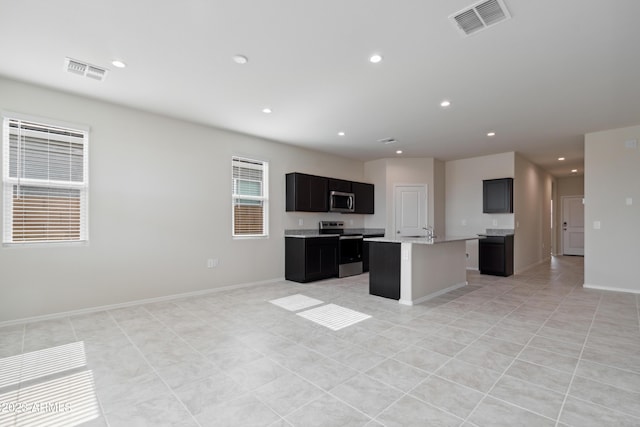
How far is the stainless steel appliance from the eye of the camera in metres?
6.52

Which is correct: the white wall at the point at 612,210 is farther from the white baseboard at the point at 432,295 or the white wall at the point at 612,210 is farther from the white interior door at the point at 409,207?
the white interior door at the point at 409,207

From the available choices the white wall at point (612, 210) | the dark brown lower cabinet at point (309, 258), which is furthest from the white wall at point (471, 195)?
the dark brown lower cabinet at point (309, 258)

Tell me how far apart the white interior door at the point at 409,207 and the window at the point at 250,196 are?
11.0 ft

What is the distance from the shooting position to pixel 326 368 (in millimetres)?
2490

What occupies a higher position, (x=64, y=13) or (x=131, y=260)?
(x=64, y=13)

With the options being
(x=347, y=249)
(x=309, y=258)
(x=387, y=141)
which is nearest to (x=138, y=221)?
(x=309, y=258)

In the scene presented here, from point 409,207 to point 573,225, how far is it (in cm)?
731

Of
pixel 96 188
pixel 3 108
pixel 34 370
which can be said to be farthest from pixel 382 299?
pixel 3 108

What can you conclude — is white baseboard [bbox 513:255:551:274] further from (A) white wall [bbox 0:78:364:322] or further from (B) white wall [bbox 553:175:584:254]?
(A) white wall [bbox 0:78:364:322]

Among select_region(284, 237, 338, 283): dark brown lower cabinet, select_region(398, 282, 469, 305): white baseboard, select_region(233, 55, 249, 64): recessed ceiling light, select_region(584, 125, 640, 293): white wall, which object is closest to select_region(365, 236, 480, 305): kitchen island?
select_region(398, 282, 469, 305): white baseboard

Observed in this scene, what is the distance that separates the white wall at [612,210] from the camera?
16.7 feet

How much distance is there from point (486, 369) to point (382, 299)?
220 cm

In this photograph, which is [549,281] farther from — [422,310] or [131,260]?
[131,260]

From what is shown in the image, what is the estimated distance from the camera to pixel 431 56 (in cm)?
296
